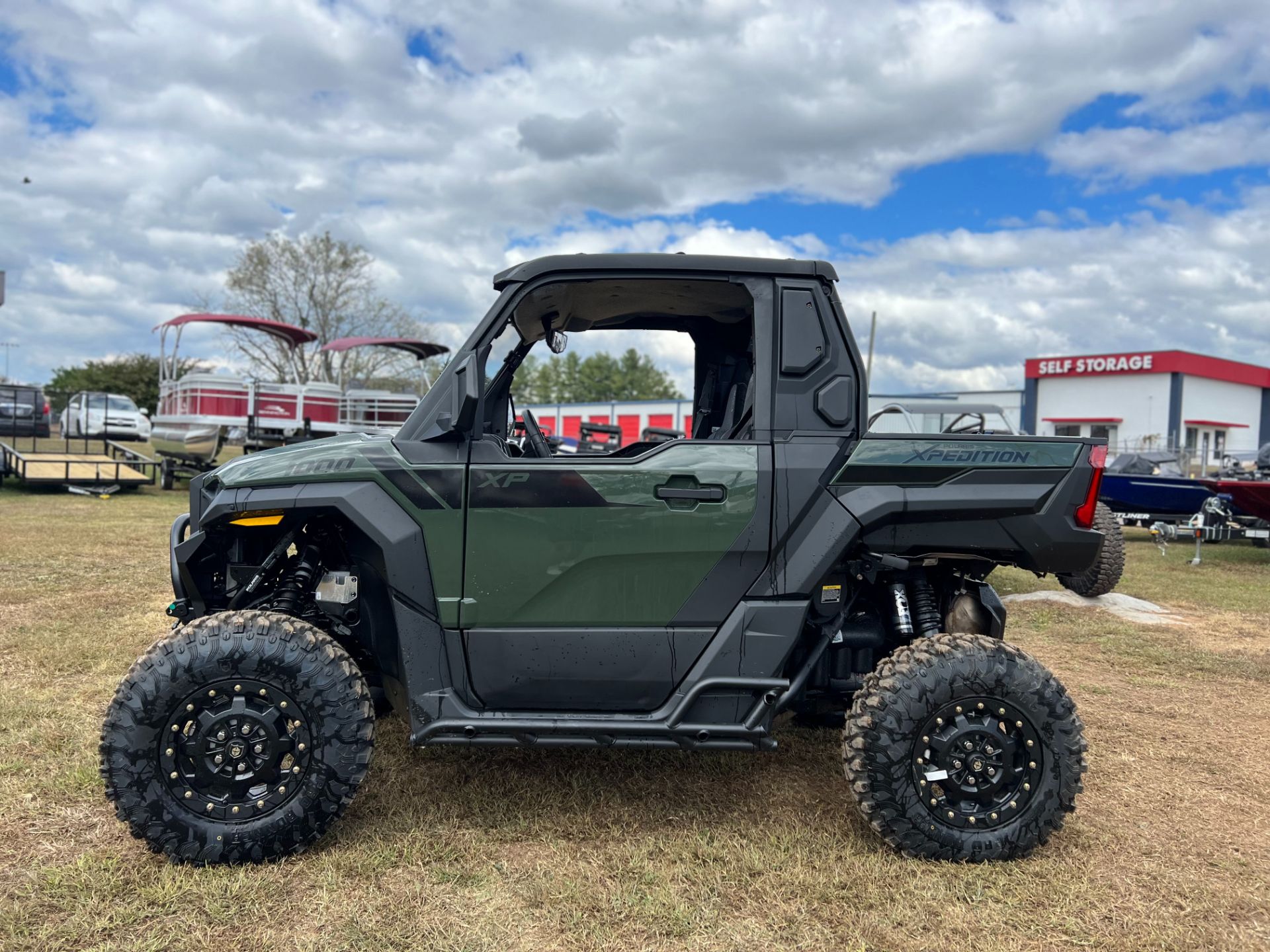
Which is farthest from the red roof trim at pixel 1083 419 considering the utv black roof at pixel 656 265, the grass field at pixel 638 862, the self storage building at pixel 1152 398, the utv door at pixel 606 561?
the utv door at pixel 606 561

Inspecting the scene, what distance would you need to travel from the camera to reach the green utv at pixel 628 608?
293 centimetres

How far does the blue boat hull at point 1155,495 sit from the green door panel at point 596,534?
10.8m

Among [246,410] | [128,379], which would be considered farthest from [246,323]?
[128,379]

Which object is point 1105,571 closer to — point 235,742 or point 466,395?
point 466,395

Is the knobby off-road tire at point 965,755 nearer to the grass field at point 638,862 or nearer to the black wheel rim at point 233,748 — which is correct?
the grass field at point 638,862

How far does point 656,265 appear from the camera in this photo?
317cm

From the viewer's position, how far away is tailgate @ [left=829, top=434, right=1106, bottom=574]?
3.07 m

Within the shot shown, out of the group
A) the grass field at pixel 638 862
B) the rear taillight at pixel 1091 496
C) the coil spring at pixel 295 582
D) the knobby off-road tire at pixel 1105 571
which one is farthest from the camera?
the knobby off-road tire at pixel 1105 571

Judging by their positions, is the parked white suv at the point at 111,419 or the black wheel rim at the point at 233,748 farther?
the parked white suv at the point at 111,419

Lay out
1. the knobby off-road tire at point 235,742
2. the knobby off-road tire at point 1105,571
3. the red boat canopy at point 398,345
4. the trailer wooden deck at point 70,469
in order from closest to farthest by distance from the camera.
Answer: the knobby off-road tire at point 235,742
the knobby off-road tire at point 1105,571
the trailer wooden deck at point 70,469
the red boat canopy at point 398,345

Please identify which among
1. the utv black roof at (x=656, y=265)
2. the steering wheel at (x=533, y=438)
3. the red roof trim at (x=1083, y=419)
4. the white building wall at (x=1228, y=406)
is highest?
the white building wall at (x=1228, y=406)

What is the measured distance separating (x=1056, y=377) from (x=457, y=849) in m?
42.3

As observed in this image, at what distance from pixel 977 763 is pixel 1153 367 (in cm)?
4051

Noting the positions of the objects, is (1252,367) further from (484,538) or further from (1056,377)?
(484,538)
